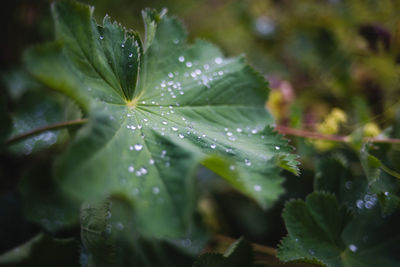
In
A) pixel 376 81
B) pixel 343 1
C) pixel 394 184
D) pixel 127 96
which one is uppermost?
pixel 343 1

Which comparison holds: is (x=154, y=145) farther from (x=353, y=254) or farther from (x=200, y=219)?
(x=353, y=254)

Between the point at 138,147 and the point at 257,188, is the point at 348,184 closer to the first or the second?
the point at 257,188

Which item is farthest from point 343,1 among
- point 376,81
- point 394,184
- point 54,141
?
point 54,141

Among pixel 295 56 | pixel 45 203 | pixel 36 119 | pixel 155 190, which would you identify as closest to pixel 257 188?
pixel 155 190

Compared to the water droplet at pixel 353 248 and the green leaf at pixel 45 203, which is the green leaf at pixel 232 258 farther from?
the green leaf at pixel 45 203

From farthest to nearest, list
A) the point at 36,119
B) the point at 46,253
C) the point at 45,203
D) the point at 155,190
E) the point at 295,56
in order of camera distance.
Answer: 1. the point at 295,56
2. the point at 36,119
3. the point at 45,203
4. the point at 46,253
5. the point at 155,190

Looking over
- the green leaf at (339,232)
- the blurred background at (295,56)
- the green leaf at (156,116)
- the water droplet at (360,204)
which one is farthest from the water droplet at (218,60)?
the water droplet at (360,204)
